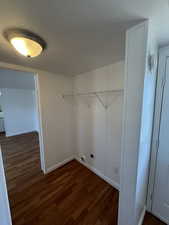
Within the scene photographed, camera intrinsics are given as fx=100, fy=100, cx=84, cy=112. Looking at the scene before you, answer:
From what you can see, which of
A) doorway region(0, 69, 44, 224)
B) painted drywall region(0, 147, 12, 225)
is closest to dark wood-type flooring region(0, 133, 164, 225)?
doorway region(0, 69, 44, 224)

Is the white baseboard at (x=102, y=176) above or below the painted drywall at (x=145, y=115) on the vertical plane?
below

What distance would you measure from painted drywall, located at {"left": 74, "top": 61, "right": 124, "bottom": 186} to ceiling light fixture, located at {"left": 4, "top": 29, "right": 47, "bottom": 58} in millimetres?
1154

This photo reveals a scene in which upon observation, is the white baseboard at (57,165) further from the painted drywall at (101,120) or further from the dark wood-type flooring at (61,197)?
the painted drywall at (101,120)

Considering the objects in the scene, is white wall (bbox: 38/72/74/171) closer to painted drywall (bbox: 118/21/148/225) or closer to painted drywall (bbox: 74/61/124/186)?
painted drywall (bbox: 74/61/124/186)

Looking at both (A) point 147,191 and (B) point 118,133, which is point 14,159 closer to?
(B) point 118,133

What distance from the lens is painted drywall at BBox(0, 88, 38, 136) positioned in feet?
15.5

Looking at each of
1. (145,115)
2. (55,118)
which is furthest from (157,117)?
(55,118)

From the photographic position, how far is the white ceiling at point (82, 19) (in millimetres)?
650

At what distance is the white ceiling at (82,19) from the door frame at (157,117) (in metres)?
0.19

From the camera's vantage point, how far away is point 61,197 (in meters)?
1.67

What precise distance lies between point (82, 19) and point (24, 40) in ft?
1.80

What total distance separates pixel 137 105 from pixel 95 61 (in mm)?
1072

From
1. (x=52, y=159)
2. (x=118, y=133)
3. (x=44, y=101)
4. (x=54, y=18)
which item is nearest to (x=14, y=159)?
(x=52, y=159)

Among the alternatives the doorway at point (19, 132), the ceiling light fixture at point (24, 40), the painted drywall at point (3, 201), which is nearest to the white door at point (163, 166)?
the ceiling light fixture at point (24, 40)
